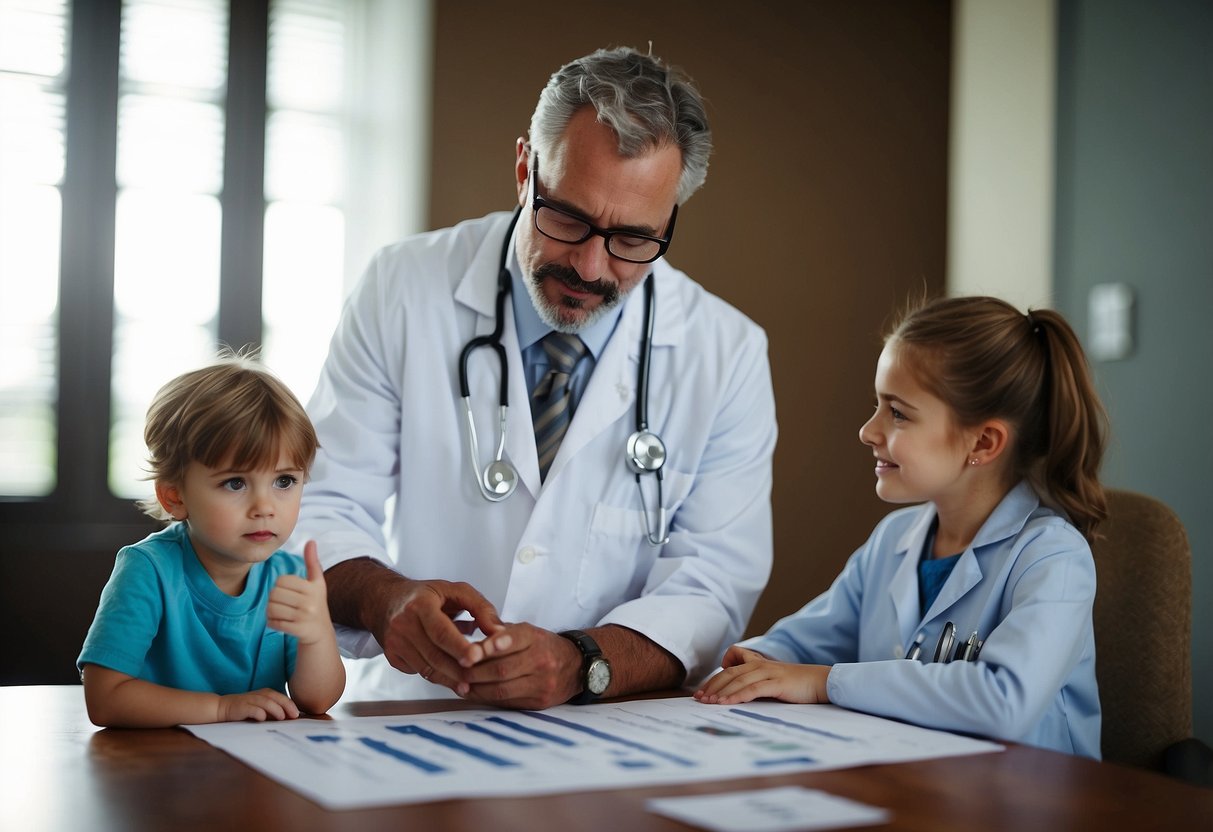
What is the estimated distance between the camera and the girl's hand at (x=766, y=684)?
4.20 ft

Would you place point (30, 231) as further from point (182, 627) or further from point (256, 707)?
point (256, 707)

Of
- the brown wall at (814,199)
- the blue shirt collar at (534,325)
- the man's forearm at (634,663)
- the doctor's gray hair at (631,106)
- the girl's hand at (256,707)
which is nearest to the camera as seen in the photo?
the girl's hand at (256,707)

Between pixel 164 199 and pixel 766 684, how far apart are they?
2.93 m

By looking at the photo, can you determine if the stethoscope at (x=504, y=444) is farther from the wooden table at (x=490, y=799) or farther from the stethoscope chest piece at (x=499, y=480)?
the wooden table at (x=490, y=799)

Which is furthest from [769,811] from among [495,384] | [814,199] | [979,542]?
[814,199]

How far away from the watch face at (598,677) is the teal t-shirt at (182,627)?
0.34 metres

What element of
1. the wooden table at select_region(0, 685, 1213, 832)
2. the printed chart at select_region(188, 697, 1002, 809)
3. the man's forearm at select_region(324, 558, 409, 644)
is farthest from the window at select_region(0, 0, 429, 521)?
the wooden table at select_region(0, 685, 1213, 832)

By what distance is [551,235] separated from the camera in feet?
5.47

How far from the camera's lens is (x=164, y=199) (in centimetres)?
353

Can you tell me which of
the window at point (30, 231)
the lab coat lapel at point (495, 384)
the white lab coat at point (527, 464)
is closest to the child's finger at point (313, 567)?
the white lab coat at point (527, 464)

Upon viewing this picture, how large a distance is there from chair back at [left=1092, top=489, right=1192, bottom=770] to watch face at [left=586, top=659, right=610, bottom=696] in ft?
2.49

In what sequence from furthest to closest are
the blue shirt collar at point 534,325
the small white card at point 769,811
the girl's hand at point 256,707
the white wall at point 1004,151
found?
the white wall at point 1004,151 → the blue shirt collar at point 534,325 → the girl's hand at point 256,707 → the small white card at point 769,811

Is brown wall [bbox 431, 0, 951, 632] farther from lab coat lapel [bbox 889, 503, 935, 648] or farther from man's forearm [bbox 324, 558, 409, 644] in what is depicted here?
man's forearm [bbox 324, 558, 409, 644]

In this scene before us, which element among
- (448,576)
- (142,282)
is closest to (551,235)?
(448,576)
